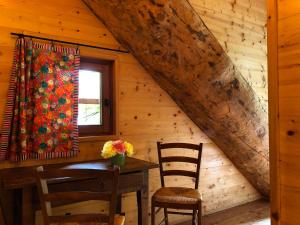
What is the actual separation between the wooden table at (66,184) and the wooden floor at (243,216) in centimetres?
119

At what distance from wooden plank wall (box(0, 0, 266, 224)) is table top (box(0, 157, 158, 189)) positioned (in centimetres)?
16

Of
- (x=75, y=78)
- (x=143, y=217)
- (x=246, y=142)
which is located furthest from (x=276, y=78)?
(x=246, y=142)

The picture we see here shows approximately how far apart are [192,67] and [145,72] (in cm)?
54

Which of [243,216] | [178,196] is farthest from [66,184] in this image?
[243,216]

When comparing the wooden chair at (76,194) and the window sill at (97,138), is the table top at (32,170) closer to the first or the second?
the window sill at (97,138)

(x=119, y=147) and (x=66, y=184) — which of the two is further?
(x=119, y=147)

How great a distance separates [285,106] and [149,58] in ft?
5.49

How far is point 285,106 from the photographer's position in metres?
1.09

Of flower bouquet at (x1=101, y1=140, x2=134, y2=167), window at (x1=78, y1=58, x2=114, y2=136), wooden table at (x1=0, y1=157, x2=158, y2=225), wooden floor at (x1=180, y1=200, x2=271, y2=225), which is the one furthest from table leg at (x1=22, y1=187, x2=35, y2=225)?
wooden floor at (x1=180, y1=200, x2=271, y2=225)

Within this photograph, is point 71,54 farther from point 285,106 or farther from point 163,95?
point 285,106

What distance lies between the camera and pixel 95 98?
8.52ft

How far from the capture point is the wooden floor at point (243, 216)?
3.03m

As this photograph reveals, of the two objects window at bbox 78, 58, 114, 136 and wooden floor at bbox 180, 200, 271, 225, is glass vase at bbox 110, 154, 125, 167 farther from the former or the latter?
wooden floor at bbox 180, 200, 271, 225

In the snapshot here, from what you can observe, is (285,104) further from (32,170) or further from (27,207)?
(32,170)
